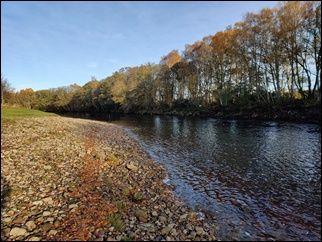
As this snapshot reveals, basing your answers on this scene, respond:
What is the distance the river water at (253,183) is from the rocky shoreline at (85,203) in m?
1.09

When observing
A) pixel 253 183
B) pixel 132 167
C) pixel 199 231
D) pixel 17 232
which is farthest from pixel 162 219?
pixel 132 167

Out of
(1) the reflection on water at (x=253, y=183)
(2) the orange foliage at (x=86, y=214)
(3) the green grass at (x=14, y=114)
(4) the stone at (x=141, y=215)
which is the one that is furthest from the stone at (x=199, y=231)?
(3) the green grass at (x=14, y=114)

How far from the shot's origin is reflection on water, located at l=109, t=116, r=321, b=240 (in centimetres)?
862

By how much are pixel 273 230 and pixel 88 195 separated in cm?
663

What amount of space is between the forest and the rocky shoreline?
34970 mm

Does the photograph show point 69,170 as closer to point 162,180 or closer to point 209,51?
point 162,180

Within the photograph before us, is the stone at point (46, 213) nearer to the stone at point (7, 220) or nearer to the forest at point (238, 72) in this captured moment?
the stone at point (7, 220)

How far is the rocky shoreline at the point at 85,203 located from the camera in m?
7.34

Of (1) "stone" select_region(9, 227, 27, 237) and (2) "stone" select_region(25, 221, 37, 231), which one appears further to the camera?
A: (2) "stone" select_region(25, 221, 37, 231)

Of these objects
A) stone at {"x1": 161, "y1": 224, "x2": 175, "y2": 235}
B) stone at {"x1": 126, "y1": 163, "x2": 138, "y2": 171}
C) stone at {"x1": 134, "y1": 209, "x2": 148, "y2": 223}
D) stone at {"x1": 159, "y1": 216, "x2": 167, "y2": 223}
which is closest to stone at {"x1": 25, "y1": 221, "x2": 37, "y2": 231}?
stone at {"x1": 134, "y1": 209, "x2": 148, "y2": 223}

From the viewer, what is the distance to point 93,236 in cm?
711

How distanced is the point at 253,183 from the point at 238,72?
50.3 metres

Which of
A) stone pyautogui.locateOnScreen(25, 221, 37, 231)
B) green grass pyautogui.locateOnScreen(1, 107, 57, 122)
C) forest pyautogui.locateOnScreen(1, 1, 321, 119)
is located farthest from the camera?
forest pyautogui.locateOnScreen(1, 1, 321, 119)

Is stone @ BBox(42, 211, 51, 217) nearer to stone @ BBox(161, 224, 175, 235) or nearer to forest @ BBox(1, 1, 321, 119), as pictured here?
stone @ BBox(161, 224, 175, 235)
